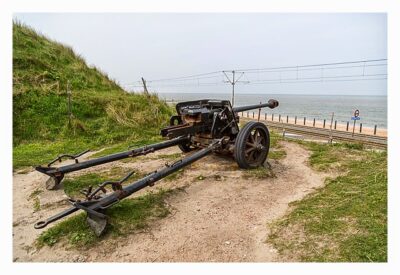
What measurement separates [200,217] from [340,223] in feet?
6.24

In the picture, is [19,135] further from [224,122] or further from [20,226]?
[224,122]

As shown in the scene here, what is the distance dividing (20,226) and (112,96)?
937 centimetres

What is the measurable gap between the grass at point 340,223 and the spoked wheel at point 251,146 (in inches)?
57.0

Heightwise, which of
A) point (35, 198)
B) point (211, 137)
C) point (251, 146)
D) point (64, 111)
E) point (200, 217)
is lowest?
point (200, 217)

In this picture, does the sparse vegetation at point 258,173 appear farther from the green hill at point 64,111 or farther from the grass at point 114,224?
the green hill at point 64,111

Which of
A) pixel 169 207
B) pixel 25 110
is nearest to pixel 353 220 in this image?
pixel 169 207

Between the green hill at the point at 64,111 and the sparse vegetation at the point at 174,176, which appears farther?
the green hill at the point at 64,111

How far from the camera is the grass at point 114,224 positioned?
342 centimetres

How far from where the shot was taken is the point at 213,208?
173 inches

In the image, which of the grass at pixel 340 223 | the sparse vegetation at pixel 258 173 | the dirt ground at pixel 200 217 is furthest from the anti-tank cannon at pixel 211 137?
the grass at pixel 340 223

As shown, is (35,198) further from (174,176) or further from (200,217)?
(200,217)

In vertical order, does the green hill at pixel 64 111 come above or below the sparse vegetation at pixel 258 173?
above

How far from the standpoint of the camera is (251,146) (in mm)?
6082

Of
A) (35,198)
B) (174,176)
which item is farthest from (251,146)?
(35,198)
